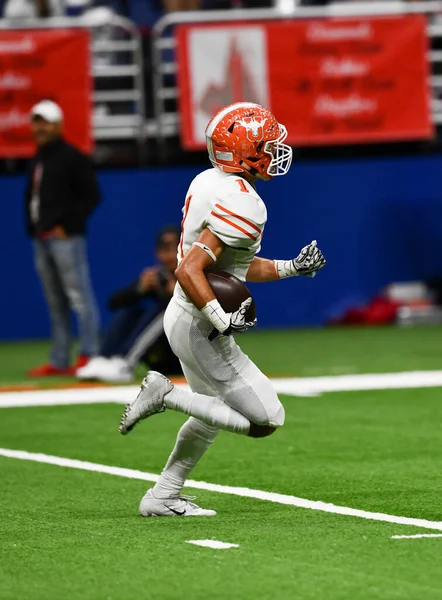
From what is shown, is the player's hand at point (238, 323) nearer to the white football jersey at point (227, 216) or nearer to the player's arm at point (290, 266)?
the white football jersey at point (227, 216)

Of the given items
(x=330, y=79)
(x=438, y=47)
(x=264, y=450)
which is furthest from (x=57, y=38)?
(x=264, y=450)

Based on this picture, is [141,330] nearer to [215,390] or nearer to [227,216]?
[215,390]

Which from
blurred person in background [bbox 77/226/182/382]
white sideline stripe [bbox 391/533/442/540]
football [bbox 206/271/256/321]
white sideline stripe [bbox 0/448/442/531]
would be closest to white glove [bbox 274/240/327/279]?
football [bbox 206/271/256/321]

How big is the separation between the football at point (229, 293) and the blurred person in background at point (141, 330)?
5190mm

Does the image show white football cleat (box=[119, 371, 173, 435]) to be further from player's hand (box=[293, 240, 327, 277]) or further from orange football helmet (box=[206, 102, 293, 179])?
orange football helmet (box=[206, 102, 293, 179])

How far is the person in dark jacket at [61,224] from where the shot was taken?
12.1m

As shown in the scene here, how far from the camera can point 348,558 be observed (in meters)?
5.04

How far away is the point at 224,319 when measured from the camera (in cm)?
577

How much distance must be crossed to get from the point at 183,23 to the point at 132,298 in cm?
581

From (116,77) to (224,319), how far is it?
37.1 ft

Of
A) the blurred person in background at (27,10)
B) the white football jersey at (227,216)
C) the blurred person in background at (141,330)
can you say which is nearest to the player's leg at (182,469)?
the white football jersey at (227,216)

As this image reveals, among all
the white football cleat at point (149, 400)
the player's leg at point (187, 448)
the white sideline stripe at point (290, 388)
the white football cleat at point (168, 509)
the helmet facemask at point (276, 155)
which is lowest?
the white sideline stripe at point (290, 388)

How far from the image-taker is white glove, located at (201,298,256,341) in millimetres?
5766

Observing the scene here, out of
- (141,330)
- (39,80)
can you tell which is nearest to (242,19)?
(39,80)
